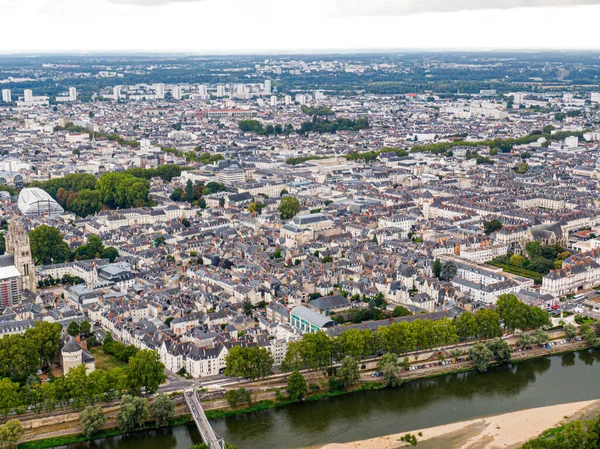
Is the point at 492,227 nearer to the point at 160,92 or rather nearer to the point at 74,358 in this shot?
the point at 74,358

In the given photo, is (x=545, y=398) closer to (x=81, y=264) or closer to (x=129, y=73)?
(x=81, y=264)

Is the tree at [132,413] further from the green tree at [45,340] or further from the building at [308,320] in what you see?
the building at [308,320]

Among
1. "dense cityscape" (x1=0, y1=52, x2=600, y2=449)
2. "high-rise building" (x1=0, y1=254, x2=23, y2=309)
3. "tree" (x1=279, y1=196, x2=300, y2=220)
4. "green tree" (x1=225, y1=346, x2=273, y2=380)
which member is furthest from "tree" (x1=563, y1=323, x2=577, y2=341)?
"high-rise building" (x1=0, y1=254, x2=23, y2=309)

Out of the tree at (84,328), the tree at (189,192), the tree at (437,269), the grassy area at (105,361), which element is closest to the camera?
the grassy area at (105,361)

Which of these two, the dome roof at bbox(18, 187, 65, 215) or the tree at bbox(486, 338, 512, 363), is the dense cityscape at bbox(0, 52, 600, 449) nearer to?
the tree at bbox(486, 338, 512, 363)

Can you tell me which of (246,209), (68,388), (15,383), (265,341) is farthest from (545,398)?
(246,209)

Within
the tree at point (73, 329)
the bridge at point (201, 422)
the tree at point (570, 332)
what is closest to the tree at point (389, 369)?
the bridge at point (201, 422)

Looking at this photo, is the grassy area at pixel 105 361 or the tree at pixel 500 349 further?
the tree at pixel 500 349
